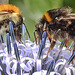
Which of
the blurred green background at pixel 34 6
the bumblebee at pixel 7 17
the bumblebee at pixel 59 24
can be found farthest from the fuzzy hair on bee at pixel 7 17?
the blurred green background at pixel 34 6

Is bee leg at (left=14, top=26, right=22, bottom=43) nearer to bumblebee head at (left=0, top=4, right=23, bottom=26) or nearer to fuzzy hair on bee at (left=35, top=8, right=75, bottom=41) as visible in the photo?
bumblebee head at (left=0, top=4, right=23, bottom=26)

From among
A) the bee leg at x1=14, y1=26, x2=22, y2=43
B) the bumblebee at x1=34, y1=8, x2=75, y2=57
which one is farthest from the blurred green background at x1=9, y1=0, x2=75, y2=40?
the bumblebee at x1=34, y1=8, x2=75, y2=57

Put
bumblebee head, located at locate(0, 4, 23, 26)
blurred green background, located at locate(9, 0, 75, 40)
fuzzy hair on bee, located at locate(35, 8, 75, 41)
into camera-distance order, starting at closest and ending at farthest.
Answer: fuzzy hair on bee, located at locate(35, 8, 75, 41) < bumblebee head, located at locate(0, 4, 23, 26) < blurred green background, located at locate(9, 0, 75, 40)

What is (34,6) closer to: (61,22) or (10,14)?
(10,14)

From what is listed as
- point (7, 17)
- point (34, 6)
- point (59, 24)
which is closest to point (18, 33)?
point (7, 17)

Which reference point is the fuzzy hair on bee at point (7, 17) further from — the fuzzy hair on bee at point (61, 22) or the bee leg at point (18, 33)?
the fuzzy hair on bee at point (61, 22)

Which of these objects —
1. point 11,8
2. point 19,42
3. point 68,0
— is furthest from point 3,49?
point 68,0

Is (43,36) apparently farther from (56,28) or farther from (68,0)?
(68,0)

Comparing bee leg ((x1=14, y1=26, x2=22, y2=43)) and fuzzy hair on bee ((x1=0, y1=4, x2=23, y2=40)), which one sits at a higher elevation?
fuzzy hair on bee ((x1=0, y1=4, x2=23, y2=40))

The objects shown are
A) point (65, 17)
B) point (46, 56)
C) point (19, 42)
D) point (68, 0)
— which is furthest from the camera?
point (68, 0)
